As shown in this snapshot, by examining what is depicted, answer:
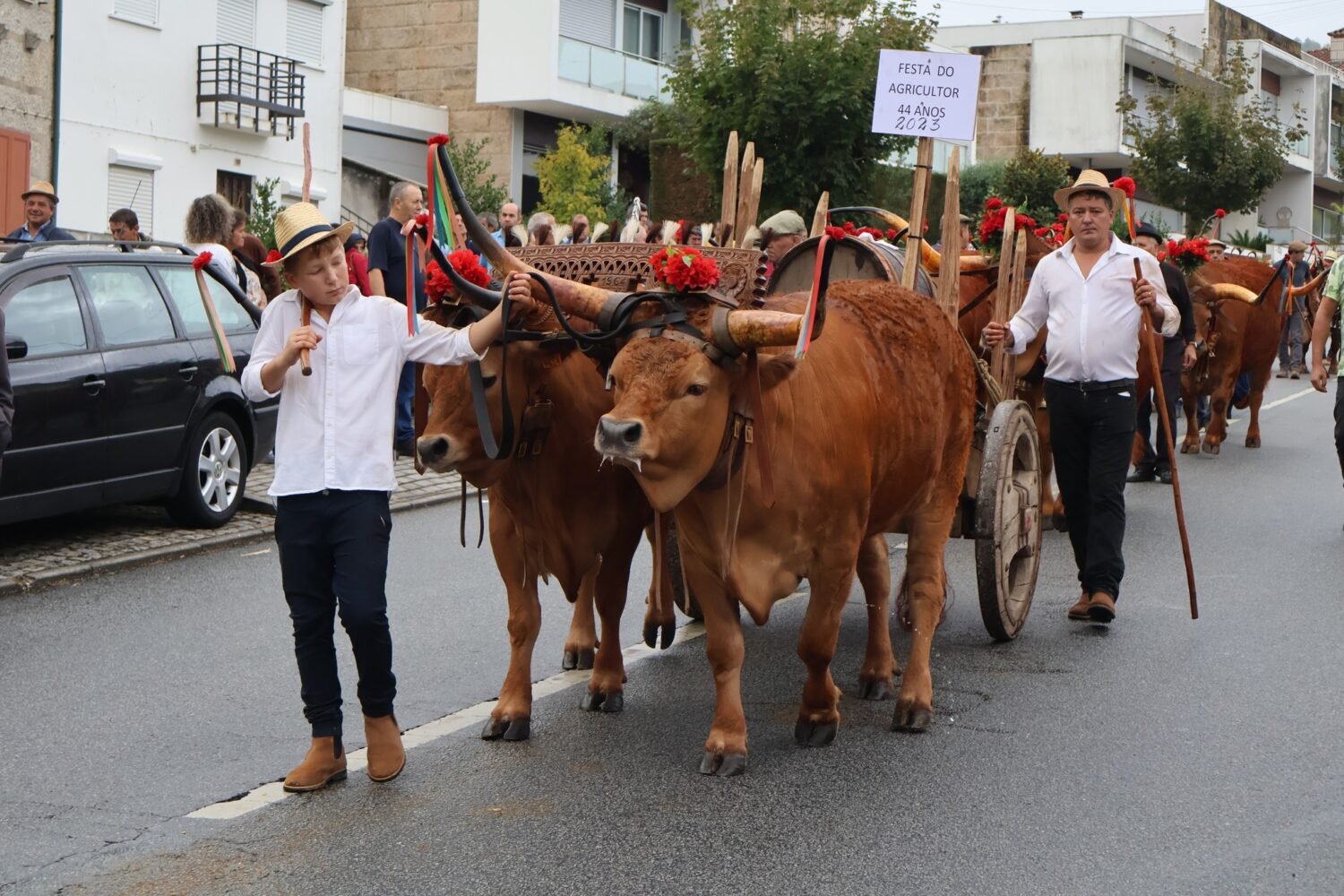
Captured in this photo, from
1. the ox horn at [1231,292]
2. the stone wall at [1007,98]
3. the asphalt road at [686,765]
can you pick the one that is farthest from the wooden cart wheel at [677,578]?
the stone wall at [1007,98]

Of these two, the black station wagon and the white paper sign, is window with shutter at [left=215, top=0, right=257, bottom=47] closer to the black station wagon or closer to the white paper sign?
the black station wagon

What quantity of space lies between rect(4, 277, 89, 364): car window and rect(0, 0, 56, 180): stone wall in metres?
14.8

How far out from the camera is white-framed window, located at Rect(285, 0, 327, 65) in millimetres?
30859

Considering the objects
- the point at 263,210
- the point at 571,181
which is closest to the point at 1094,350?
the point at 263,210

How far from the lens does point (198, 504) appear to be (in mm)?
11531

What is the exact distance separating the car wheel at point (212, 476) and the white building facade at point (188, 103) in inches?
553

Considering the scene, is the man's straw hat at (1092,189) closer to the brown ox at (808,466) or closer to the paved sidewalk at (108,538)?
the brown ox at (808,466)

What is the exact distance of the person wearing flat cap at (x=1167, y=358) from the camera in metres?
12.9

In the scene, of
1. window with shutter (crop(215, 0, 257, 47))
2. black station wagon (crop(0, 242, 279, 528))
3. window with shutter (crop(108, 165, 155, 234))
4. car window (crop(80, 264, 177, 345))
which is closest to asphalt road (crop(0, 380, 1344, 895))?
black station wagon (crop(0, 242, 279, 528))

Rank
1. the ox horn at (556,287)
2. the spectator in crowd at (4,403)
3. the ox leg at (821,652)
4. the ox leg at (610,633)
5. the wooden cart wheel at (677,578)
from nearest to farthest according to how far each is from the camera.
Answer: the ox horn at (556,287) → the ox leg at (821,652) → the ox leg at (610,633) → the spectator in crowd at (4,403) → the wooden cart wheel at (677,578)

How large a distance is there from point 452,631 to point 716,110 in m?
19.6

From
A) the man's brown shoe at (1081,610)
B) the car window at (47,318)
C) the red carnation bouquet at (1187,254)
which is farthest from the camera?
the red carnation bouquet at (1187,254)

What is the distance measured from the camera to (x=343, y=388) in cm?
590

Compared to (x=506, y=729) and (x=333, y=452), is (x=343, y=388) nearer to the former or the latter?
(x=333, y=452)
